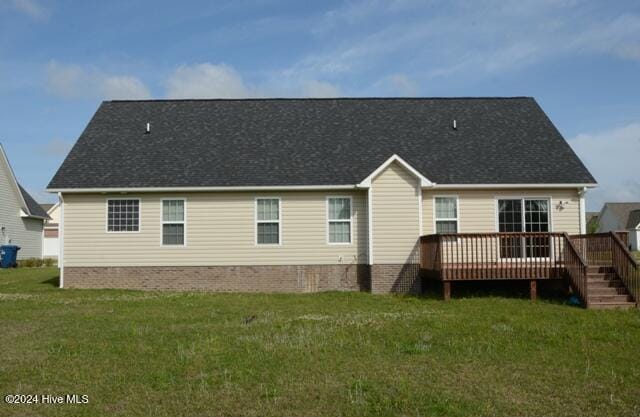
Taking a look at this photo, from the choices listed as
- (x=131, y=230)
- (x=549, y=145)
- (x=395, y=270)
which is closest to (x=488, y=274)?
(x=395, y=270)

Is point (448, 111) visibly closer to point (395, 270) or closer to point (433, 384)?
point (395, 270)

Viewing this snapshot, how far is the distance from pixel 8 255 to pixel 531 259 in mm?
27165

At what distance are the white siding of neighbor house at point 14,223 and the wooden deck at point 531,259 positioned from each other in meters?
26.3

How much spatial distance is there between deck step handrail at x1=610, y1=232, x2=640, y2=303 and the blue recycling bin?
95.8 ft

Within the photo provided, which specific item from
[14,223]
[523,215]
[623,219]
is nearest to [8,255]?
[14,223]

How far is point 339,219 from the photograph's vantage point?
1973 cm

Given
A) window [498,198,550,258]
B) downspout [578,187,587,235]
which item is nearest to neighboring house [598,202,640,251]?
downspout [578,187,587,235]

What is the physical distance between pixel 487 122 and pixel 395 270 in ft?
24.1

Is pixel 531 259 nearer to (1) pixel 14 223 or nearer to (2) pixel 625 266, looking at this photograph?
(2) pixel 625 266

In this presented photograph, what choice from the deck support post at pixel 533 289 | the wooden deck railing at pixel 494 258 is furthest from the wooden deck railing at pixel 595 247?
the deck support post at pixel 533 289

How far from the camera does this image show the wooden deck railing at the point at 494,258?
16922 mm

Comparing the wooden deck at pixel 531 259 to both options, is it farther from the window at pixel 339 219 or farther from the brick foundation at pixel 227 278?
the brick foundation at pixel 227 278

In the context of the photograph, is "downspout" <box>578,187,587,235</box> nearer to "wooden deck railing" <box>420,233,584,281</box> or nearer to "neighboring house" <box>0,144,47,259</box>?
"wooden deck railing" <box>420,233,584,281</box>

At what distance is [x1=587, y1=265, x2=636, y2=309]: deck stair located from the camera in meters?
15.0
